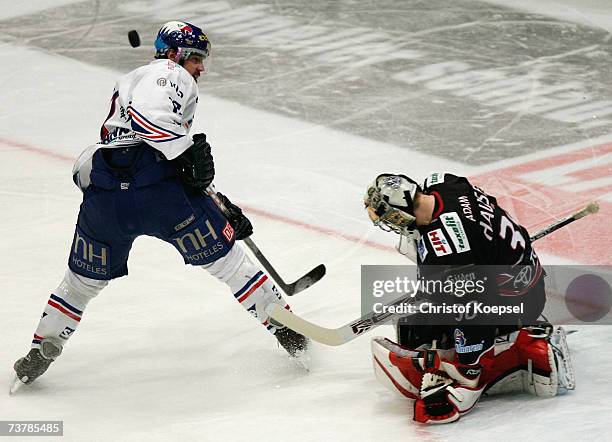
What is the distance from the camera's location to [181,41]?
13.5 feet

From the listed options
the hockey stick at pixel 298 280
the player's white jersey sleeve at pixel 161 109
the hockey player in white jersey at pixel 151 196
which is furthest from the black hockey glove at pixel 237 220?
the player's white jersey sleeve at pixel 161 109

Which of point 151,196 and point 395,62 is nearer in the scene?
point 151,196

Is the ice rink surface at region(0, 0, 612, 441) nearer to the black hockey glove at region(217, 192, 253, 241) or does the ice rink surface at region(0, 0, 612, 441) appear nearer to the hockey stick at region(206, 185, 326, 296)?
the hockey stick at region(206, 185, 326, 296)

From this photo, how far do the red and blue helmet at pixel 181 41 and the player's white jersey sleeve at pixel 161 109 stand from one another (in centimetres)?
17

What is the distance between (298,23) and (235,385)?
190 inches

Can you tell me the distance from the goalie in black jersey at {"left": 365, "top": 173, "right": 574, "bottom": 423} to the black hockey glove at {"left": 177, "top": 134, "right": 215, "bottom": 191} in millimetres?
540

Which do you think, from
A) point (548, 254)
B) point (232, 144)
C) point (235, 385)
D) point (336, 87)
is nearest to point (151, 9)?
point (336, 87)

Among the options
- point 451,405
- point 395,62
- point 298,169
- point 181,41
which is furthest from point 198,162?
point 395,62

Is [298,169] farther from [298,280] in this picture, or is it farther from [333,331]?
[333,331]

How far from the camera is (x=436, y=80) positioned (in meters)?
7.51

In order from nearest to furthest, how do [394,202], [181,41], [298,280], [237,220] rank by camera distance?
[394,202], [181,41], [237,220], [298,280]

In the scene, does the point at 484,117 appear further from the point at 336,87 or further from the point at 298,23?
the point at 298,23

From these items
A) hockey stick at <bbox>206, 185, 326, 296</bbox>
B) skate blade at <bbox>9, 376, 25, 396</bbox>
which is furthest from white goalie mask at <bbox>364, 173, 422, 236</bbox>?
skate blade at <bbox>9, 376, 25, 396</bbox>

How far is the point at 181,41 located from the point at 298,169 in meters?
2.21
